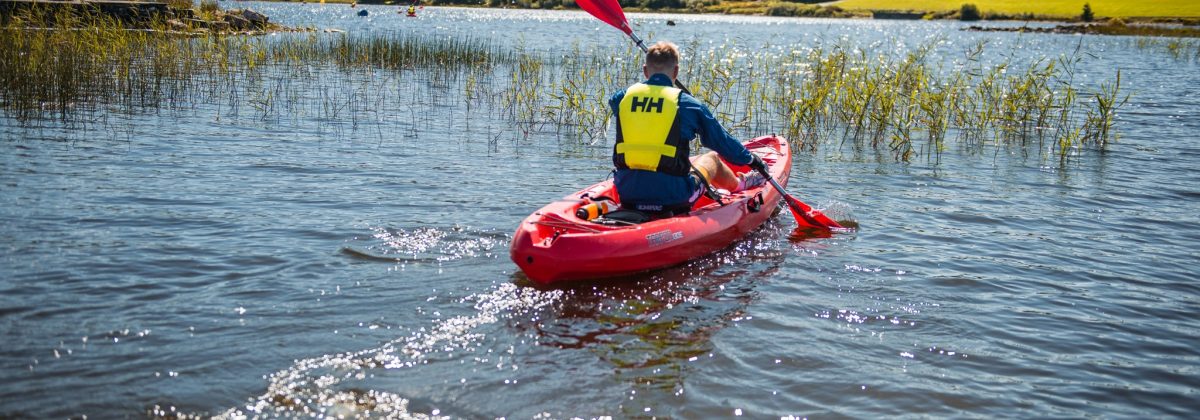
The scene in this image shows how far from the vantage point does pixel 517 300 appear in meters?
5.77

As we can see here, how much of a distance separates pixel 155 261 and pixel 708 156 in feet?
13.2

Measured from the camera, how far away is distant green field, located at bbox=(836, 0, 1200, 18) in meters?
54.6

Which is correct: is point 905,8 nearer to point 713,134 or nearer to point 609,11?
point 609,11

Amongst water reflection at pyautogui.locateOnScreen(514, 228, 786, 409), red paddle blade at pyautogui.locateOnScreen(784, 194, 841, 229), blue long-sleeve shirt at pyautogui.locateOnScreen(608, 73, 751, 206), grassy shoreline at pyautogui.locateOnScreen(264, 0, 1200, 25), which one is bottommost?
water reflection at pyautogui.locateOnScreen(514, 228, 786, 409)

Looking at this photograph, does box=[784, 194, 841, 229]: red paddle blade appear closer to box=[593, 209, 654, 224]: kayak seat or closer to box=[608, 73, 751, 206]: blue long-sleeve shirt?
box=[608, 73, 751, 206]: blue long-sleeve shirt

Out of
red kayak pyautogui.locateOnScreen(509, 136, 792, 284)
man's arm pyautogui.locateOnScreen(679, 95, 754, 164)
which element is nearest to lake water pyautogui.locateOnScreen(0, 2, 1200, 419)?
red kayak pyautogui.locateOnScreen(509, 136, 792, 284)

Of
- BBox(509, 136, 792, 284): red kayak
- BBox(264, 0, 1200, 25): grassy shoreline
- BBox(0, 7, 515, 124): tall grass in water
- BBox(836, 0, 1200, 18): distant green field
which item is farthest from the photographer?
BBox(264, 0, 1200, 25): grassy shoreline

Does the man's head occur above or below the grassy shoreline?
below

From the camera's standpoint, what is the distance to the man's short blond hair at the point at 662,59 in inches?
260

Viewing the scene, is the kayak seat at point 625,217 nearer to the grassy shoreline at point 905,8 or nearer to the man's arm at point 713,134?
the man's arm at point 713,134

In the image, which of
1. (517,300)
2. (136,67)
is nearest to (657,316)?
(517,300)

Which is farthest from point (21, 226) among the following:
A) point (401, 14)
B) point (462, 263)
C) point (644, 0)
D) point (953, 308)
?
point (644, 0)

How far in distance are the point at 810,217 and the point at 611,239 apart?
2491 millimetres

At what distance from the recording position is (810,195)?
950 centimetres
